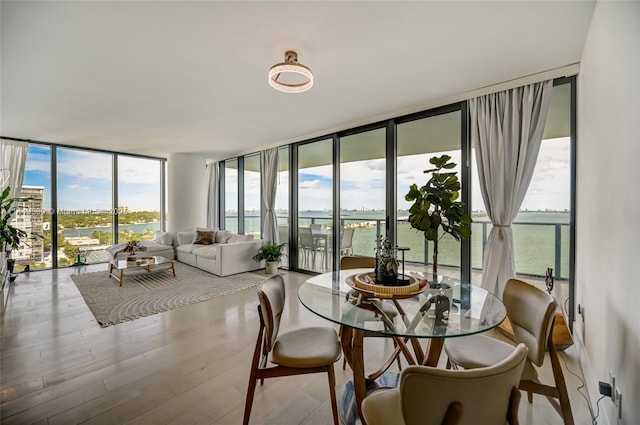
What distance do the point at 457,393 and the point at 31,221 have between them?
7.90 m

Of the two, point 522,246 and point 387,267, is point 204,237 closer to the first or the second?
point 387,267

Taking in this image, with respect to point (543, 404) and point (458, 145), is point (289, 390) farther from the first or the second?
point (458, 145)

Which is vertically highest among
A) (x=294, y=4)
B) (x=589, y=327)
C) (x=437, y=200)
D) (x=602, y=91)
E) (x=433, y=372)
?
(x=294, y=4)

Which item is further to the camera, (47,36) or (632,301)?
(47,36)

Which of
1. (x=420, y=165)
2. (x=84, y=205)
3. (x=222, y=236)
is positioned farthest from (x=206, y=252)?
(x=420, y=165)

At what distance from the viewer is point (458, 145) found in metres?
3.58

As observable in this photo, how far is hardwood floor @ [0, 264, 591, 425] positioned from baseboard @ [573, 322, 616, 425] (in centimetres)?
8

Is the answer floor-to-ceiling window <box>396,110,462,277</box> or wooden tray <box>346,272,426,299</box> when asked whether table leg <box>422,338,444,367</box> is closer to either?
wooden tray <box>346,272,426,299</box>

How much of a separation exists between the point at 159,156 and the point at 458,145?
718cm

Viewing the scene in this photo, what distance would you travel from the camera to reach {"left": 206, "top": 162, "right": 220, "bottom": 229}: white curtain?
7.70 m

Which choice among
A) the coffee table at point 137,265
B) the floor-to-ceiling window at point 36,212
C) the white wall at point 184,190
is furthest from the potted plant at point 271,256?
the floor-to-ceiling window at point 36,212

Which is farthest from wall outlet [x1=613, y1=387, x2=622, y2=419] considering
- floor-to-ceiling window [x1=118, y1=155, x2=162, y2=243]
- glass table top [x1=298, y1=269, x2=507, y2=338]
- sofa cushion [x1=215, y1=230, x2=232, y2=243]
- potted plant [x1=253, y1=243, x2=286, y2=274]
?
floor-to-ceiling window [x1=118, y1=155, x2=162, y2=243]

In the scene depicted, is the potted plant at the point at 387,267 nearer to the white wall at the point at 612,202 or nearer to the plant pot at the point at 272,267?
the white wall at the point at 612,202

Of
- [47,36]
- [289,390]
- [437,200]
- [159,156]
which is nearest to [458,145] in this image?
[437,200]
